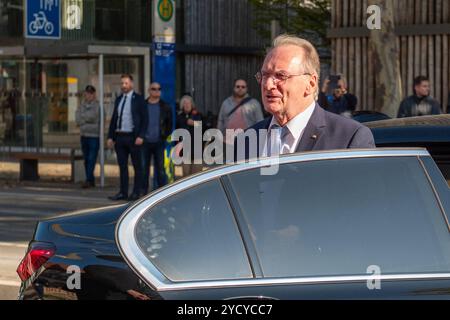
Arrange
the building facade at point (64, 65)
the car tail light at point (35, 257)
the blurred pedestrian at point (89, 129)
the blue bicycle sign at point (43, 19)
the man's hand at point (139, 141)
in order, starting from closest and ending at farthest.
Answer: the car tail light at point (35, 257)
the man's hand at point (139, 141)
the blue bicycle sign at point (43, 19)
the blurred pedestrian at point (89, 129)
the building facade at point (64, 65)

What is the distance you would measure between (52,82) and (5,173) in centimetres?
284

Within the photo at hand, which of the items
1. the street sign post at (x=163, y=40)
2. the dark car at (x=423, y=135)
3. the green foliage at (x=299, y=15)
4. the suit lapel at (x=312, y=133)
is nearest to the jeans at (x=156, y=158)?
the street sign post at (x=163, y=40)

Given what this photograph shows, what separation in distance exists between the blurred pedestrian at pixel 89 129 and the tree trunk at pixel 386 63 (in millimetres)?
5268

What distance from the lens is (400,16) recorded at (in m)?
20.9

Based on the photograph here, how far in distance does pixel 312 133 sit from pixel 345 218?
82cm

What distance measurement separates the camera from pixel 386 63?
1764cm

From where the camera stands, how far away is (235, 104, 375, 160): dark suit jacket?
5.09m

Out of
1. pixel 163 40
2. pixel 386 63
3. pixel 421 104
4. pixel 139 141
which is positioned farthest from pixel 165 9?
pixel 421 104

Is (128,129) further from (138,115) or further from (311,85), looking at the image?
(311,85)

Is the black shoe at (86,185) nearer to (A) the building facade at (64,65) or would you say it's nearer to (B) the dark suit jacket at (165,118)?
(A) the building facade at (64,65)

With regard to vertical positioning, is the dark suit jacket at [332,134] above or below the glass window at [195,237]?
above

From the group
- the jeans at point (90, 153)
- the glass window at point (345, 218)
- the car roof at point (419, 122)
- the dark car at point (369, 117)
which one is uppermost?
the car roof at point (419, 122)

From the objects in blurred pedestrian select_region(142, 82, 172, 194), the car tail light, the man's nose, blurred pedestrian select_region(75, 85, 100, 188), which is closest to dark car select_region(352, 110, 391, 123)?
the man's nose

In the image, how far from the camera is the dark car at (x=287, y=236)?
4.38 metres
